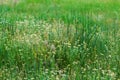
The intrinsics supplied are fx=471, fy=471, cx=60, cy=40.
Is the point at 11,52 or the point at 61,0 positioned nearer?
the point at 11,52

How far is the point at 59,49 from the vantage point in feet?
26.2

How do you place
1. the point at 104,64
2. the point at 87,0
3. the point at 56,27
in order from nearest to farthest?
the point at 104,64 → the point at 56,27 → the point at 87,0

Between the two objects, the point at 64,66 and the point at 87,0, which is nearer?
the point at 64,66

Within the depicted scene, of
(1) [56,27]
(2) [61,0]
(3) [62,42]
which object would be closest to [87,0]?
(2) [61,0]

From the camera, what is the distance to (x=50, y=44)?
8141 mm

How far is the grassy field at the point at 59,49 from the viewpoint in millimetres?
7115

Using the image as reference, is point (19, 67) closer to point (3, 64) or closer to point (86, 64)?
point (3, 64)

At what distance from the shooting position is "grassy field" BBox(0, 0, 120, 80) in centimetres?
711

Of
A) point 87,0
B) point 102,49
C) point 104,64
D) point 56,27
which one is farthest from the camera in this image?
point 87,0

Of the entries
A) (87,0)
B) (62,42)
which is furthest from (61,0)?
(62,42)

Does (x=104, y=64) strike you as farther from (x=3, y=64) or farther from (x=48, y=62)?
(x=3, y=64)

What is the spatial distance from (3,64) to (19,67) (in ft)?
0.95

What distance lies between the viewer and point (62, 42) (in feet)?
26.8

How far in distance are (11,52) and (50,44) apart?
71 centimetres
